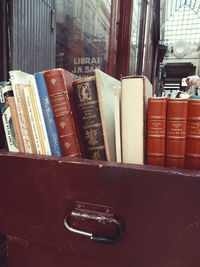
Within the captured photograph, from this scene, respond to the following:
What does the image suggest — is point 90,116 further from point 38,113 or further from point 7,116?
point 7,116

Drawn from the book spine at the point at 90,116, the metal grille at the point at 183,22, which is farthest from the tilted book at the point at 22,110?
the metal grille at the point at 183,22

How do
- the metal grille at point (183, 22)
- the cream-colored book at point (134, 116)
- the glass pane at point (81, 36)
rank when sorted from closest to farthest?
the cream-colored book at point (134, 116)
the glass pane at point (81, 36)
the metal grille at point (183, 22)

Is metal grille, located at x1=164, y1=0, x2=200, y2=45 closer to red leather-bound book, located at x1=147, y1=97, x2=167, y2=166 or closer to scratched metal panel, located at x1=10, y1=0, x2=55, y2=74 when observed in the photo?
scratched metal panel, located at x1=10, y1=0, x2=55, y2=74

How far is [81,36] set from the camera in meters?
1.73

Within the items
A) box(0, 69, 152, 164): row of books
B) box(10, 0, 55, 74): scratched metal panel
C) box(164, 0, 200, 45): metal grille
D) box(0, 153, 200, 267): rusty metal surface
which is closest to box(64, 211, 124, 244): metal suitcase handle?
box(0, 153, 200, 267): rusty metal surface

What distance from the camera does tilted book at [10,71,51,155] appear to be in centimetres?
67

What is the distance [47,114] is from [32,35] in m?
A: 0.74

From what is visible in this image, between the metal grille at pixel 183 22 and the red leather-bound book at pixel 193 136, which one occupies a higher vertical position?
the metal grille at pixel 183 22

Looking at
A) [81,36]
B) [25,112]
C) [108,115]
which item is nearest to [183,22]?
[81,36]

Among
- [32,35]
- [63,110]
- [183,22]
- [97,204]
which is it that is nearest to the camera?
[97,204]

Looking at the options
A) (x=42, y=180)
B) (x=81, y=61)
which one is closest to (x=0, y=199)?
(x=42, y=180)

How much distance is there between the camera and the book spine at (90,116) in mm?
687

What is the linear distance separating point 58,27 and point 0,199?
53.8 inches

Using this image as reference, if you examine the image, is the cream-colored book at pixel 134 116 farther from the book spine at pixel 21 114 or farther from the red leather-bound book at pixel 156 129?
the book spine at pixel 21 114
